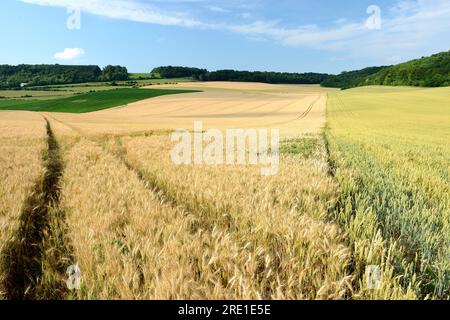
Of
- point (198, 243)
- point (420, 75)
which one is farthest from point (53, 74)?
point (198, 243)

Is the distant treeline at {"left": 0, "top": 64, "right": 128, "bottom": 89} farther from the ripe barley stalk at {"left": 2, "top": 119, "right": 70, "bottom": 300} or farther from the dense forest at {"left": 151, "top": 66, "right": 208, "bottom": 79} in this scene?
the ripe barley stalk at {"left": 2, "top": 119, "right": 70, "bottom": 300}

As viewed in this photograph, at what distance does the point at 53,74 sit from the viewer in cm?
13075

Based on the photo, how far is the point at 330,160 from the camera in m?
10.9

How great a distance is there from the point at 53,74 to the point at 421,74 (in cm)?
13037

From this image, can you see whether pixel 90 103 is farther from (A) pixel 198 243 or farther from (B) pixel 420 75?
(B) pixel 420 75

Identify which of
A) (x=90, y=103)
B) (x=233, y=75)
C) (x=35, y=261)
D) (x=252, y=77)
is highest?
(x=233, y=75)

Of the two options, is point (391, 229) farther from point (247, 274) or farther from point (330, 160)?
point (330, 160)

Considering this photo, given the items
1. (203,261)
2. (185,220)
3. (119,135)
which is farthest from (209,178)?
(119,135)

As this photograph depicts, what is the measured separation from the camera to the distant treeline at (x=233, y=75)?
446 feet

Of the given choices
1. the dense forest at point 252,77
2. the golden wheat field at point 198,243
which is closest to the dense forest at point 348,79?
the dense forest at point 252,77

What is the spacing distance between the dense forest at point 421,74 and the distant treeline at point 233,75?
31.3 metres

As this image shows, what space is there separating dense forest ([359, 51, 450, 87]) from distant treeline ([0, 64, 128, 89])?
96.8 m
